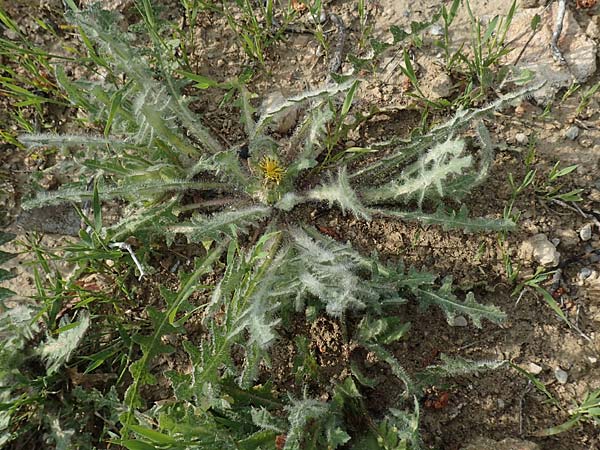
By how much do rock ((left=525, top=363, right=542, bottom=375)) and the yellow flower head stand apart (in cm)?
142

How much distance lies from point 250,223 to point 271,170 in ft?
0.88

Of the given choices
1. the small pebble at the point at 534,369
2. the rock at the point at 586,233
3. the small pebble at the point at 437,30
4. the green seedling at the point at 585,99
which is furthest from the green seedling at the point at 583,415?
the small pebble at the point at 437,30

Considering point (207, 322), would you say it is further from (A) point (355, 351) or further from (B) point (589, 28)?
(B) point (589, 28)

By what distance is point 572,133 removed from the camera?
2.73 meters

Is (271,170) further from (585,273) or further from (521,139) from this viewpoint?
(585,273)

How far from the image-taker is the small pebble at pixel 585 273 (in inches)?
101

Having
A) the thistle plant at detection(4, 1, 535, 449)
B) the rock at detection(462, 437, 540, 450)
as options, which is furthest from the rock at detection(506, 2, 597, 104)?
the rock at detection(462, 437, 540, 450)

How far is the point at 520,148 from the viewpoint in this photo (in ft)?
9.02

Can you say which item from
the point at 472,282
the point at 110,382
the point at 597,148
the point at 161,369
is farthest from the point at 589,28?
the point at 110,382

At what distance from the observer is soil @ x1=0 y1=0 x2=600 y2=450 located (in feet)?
8.09

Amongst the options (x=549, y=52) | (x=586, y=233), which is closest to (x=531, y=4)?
(x=549, y=52)

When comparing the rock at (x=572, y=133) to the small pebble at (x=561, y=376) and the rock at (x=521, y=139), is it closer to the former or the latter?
the rock at (x=521, y=139)

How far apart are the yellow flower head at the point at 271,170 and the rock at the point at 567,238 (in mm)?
1361

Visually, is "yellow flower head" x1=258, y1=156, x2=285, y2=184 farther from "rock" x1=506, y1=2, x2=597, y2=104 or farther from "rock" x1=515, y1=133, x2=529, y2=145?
"rock" x1=506, y1=2, x2=597, y2=104
